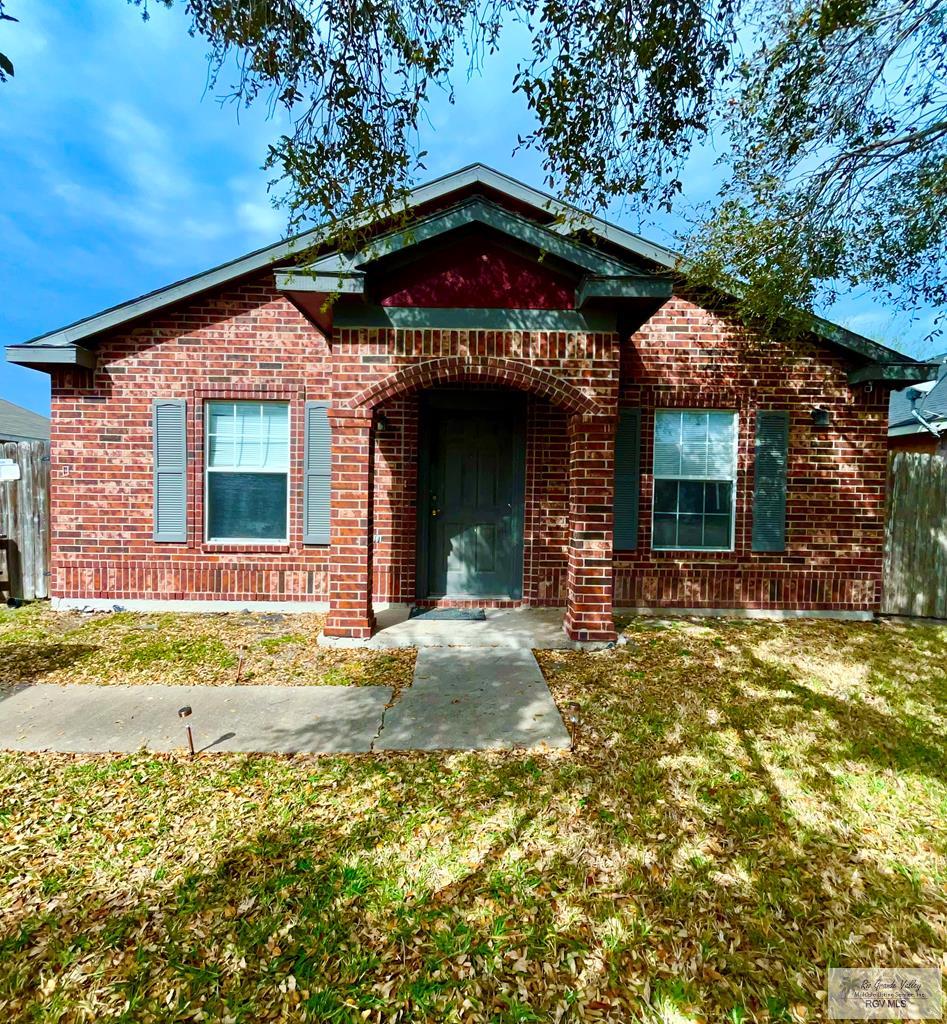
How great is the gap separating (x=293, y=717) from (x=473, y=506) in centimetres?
364

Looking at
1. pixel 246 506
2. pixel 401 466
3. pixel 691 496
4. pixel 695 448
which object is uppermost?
pixel 695 448

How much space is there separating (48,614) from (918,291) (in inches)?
423

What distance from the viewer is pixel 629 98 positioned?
4.02 metres

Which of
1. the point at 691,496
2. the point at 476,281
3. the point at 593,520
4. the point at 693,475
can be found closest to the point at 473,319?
the point at 476,281

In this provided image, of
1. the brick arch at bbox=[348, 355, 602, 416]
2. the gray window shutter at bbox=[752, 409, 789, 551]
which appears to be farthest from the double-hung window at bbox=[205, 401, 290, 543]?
the gray window shutter at bbox=[752, 409, 789, 551]

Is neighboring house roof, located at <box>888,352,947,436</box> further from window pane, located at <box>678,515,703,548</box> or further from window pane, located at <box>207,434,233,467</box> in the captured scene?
window pane, located at <box>207,434,233,467</box>

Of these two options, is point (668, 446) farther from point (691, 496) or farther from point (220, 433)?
point (220, 433)

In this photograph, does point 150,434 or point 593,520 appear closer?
point 593,520

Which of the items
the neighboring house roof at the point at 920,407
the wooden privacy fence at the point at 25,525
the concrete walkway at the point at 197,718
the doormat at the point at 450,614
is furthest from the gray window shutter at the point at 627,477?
the neighboring house roof at the point at 920,407

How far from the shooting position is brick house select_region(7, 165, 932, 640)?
6570 mm

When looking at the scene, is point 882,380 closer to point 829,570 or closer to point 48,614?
point 829,570

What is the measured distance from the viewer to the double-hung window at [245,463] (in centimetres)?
670

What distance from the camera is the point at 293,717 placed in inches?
148

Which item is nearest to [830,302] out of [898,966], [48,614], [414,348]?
[414,348]
